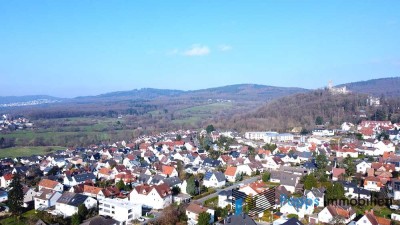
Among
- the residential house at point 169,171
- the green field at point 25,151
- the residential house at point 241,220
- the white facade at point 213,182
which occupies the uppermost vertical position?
the residential house at point 241,220

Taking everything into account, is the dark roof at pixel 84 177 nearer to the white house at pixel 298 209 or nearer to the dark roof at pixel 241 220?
the dark roof at pixel 241 220

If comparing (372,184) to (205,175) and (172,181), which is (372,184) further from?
(172,181)

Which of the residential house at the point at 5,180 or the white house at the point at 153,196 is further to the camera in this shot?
the residential house at the point at 5,180

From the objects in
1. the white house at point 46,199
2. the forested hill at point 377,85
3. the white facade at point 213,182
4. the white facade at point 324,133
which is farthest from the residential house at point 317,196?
the forested hill at point 377,85

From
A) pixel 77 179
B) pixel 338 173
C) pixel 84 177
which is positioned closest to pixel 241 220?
pixel 338 173

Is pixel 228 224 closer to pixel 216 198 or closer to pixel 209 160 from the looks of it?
pixel 216 198

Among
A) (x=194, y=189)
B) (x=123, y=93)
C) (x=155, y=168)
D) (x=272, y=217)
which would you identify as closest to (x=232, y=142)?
(x=155, y=168)
